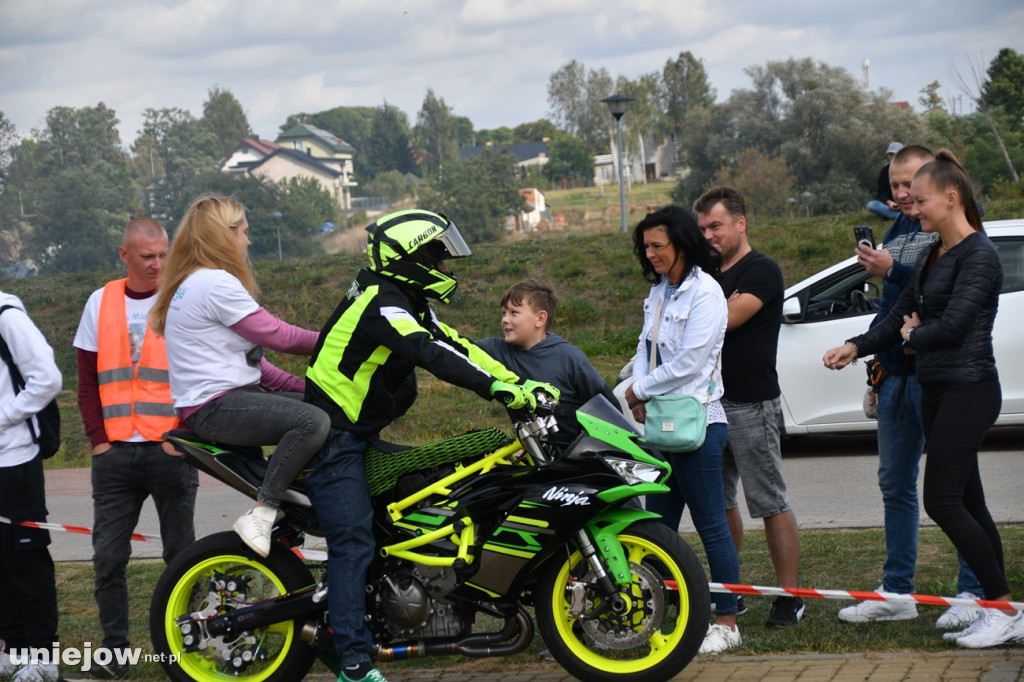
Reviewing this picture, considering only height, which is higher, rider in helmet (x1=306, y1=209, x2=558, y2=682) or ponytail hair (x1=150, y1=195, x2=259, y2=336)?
ponytail hair (x1=150, y1=195, x2=259, y2=336)

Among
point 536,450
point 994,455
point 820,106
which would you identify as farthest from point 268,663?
point 820,106

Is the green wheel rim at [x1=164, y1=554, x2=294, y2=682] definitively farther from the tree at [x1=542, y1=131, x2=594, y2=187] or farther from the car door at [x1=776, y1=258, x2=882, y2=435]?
the tree at [x1=542, y1=131, x2=594, y2=187]

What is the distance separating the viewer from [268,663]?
4816 millimetres

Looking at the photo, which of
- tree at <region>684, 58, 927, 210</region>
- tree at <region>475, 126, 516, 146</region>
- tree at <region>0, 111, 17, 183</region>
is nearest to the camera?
tree at <region>0, 111, 17, 183</region>

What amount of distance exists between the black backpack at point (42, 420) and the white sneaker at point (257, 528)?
4.78 feet

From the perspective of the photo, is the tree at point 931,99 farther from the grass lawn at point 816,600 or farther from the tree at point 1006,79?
the grass lawn at point 816,600

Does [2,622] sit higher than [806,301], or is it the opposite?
[806,301]

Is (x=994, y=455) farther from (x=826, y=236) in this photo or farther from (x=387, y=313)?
(x=826, y=236)

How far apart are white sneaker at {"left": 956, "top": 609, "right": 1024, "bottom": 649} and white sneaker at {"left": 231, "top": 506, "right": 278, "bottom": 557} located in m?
2.96

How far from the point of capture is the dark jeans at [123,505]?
543cm

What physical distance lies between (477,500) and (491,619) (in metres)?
1.03

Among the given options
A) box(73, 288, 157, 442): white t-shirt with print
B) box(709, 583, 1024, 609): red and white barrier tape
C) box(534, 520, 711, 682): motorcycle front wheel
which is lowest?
box(709, 583, 1024, 609): red and white barrier tape

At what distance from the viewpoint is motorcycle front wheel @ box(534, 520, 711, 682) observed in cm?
445

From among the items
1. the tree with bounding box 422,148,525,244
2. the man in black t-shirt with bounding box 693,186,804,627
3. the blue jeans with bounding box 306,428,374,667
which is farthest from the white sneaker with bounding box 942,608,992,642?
the tree with bounding box 422,148,525,244
